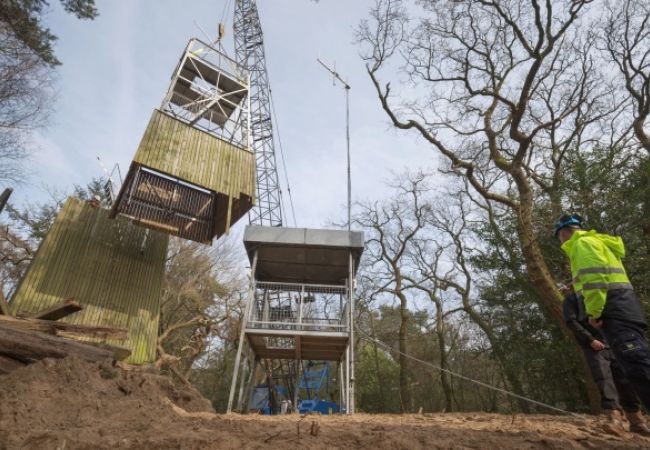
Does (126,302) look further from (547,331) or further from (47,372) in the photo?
(547,331)

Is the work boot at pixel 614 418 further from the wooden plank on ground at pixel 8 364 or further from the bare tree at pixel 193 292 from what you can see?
the bare tree at pixel 193 292

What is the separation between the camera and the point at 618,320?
11.8 ft

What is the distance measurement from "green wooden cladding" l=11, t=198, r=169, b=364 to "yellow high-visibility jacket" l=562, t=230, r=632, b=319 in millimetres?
10995

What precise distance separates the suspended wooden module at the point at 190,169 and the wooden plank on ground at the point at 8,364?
7665mm

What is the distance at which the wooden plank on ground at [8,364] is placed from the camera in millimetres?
4492

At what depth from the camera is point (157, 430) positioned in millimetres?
3258

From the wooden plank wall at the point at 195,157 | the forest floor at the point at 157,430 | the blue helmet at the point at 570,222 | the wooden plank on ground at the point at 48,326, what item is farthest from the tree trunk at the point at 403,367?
the forest floor at the point at 157,430

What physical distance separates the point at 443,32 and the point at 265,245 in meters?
9.47

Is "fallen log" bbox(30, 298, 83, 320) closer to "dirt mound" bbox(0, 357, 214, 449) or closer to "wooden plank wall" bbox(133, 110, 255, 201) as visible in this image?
"dirt mound" bbox(0, 357, 214, 449)

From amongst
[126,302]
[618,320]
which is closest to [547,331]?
[618,320]

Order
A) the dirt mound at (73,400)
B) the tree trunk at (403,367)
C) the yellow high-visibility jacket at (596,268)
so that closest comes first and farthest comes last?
1. the dirt mound at (73,400)
2. the yellow high-visibility jacket at (596,268)
3. the tree trunk at (403,367)

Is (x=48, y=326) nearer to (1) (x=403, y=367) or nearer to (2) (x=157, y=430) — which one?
(2) (x=157, y=430)

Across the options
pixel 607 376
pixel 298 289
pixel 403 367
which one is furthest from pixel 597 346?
pixel 403 367

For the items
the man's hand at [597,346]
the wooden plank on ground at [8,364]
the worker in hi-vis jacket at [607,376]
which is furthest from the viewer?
the wooden plank on ground at [8,364]
